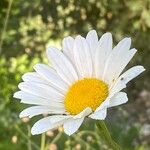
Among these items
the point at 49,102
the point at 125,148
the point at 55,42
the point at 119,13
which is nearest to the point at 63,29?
the point at 55,42

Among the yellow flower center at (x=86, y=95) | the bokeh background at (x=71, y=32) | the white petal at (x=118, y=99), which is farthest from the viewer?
the bokeh background at (x=71, y=32)

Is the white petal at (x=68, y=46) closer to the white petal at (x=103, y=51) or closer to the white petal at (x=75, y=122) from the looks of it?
the white petal at (x=103, y=51)

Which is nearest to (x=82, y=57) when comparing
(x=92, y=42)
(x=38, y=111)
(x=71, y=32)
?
(x=92, y=42)

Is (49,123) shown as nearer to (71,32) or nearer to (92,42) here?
(92,42)

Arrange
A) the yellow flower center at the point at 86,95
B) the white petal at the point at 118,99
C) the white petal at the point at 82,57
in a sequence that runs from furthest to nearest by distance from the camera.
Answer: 1. the white petal at the point at 82,57
2. the yellow flower center at the point at 86,95
3. the white petal at the point at 118,99

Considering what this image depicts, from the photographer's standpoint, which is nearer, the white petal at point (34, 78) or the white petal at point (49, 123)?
the white petal at point (49, 123)

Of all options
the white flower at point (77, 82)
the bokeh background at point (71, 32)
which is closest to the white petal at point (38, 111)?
the white flower at point (77, 82)

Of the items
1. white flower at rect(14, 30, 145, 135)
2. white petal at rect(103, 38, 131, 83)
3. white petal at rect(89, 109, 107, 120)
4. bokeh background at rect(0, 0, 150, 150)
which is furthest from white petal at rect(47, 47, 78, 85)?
bokeh background at rect(0, 0, 150, 150)
